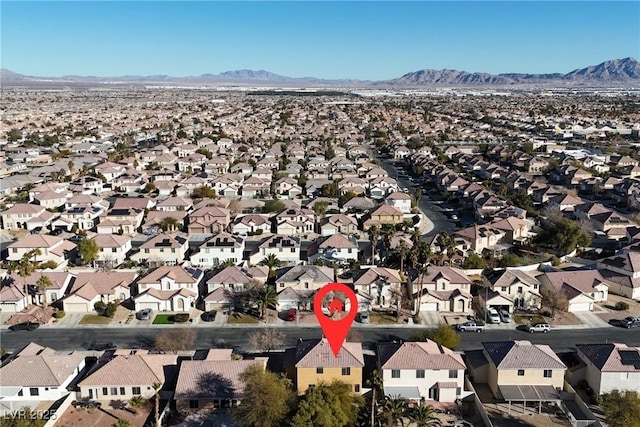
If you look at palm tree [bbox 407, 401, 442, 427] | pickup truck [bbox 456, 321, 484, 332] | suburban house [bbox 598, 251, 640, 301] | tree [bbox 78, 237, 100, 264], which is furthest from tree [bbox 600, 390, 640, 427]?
tree [bbox 78, 237, 100, 264]

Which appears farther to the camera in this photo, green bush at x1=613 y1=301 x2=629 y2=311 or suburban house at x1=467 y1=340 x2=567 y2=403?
green bush at x1=613 y1=301 x2=629 y2=311

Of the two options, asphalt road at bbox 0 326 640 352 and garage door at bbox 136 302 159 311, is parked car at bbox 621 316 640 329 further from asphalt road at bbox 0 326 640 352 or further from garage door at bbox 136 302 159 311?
garage door at bbox 136 302 159 311

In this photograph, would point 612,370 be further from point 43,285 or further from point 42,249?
point 42,249

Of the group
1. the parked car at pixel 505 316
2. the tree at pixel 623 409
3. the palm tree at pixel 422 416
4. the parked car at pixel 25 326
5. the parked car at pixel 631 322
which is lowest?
the parked car at pixel 25 326

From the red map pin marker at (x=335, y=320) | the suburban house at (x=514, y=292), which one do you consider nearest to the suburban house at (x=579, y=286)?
the suburban house at (x=514, y=292)

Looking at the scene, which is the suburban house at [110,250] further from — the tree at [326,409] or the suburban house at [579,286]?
the suburban house at [579,286]

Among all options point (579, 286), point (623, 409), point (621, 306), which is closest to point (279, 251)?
point (579, 286)
